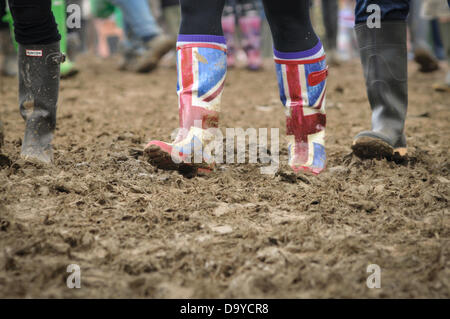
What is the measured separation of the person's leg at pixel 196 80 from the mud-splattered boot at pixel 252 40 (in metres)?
4.23

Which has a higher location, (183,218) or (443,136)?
(183,218)

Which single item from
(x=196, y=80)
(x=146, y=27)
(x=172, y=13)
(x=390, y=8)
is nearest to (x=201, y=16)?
(x=196, y=80)

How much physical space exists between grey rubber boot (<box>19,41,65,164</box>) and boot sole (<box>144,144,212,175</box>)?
414mm

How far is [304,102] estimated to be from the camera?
1743 millimetres

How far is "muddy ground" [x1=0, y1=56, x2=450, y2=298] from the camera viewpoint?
3.14ft

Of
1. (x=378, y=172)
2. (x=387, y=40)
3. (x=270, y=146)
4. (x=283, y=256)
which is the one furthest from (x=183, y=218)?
(x=387, y=40)

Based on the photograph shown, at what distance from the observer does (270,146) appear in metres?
2.10

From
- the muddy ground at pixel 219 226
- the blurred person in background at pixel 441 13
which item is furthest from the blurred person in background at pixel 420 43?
the muddy ground at pixel 219 226

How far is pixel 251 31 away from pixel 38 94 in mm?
4556

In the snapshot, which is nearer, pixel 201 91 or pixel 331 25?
pixel 201 91

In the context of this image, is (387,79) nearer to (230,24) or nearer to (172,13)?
(172,13)

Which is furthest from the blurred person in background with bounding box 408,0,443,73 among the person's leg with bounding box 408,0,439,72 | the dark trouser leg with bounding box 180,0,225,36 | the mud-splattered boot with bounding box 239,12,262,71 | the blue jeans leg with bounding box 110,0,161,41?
the dark trouser leg with bounding box 180,0,225,36
